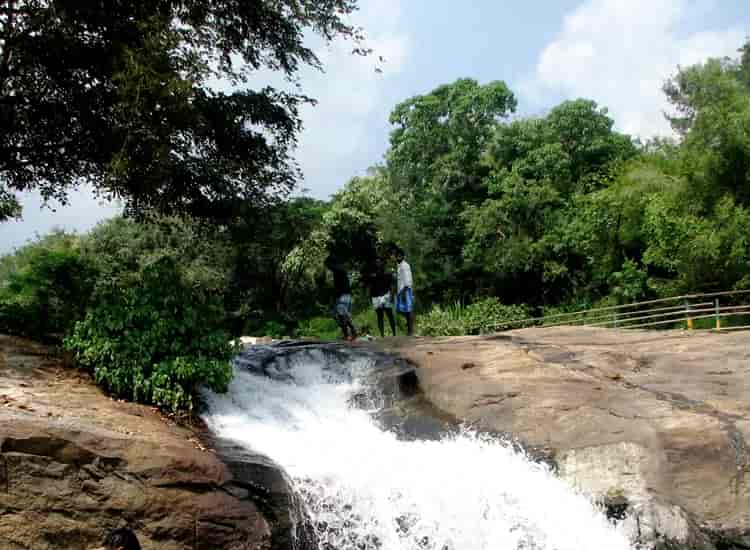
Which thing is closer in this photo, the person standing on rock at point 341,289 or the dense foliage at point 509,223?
the person standing on rock at point 341,289

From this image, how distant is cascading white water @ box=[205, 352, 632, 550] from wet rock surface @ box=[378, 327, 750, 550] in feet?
1.15

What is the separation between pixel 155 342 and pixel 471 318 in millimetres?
18716

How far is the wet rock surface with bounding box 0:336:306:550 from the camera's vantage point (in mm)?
6082

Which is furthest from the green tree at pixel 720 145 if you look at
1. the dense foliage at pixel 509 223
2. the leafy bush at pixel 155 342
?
the leafy bush at pixel 155 342

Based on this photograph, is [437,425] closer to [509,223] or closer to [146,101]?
[146,101]

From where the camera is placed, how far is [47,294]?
11344mm

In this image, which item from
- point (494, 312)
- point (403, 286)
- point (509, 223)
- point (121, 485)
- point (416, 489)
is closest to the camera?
point (121, 485)

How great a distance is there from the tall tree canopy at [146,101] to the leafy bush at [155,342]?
1.51 metres

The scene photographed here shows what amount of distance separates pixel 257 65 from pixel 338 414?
547 cm

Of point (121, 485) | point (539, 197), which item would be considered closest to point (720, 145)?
point (539, 197)

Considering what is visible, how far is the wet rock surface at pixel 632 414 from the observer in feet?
25.3

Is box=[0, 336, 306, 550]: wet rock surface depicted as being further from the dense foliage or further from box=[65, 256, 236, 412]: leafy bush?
the dense foliage

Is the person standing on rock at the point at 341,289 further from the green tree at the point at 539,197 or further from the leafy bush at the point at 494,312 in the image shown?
the green tree at the point at 539,197

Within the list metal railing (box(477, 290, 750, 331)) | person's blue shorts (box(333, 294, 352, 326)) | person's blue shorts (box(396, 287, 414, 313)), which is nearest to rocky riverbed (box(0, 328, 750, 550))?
person's blue shorts (box(396, 287, 414, 313))
